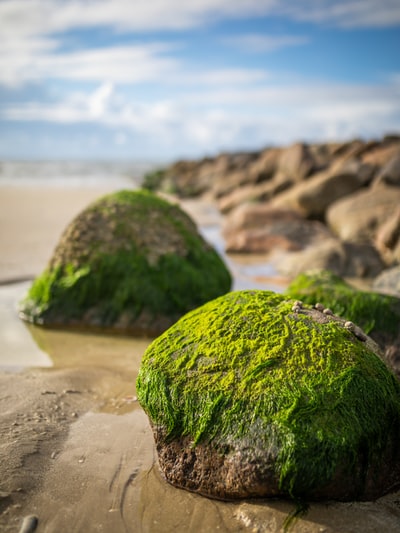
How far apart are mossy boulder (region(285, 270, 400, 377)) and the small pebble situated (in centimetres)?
320

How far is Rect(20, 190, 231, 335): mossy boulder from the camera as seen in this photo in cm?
663

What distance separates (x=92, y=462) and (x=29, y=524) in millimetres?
671

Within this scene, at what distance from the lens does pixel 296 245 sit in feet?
39.5

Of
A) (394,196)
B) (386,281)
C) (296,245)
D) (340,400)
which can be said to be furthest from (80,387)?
(394,196)

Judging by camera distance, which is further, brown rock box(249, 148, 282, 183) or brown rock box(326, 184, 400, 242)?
brown rock box(249, 148, 282, 183)

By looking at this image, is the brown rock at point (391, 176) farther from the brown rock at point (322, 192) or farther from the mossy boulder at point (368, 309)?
the mossy boulder at point (368, 309)

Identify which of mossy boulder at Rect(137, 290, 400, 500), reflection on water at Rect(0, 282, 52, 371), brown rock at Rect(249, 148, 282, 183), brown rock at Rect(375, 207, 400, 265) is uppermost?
mossy boulder at Rect(137, 290, 400, 500)

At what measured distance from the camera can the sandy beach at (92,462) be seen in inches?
118

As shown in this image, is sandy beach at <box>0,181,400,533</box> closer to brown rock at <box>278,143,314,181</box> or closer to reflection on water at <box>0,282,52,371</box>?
reflection on water at <box>0,282,52,371</box>

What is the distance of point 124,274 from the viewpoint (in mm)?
6785

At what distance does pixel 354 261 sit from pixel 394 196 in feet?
14.1

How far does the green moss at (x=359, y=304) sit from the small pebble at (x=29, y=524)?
119 inches

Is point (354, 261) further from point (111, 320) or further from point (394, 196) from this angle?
point (111, 320)

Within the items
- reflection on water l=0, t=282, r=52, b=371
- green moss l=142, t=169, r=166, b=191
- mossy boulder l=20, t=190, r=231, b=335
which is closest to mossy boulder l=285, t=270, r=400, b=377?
mossy boulder l=20, t=190, r=231, b=335
